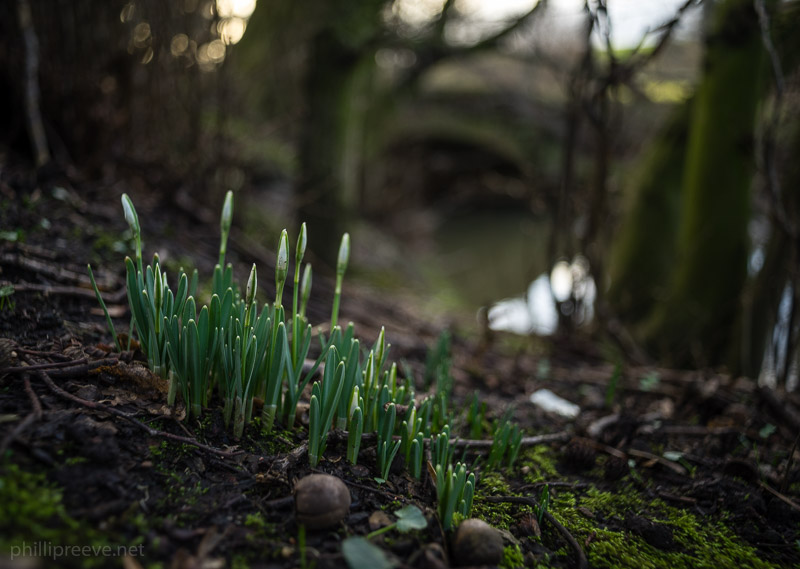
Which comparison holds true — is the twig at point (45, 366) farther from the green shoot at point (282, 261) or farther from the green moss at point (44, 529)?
the green shoot at point (282, 261)

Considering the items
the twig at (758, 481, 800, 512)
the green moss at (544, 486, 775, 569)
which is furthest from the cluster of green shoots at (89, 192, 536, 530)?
the twig at (758, 481, 800, 512)

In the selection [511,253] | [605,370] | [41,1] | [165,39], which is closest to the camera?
[41,1]

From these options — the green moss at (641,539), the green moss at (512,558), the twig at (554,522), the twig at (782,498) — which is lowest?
the green moss at (641,539)

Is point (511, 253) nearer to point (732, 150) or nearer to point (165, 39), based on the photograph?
point (732, 150)

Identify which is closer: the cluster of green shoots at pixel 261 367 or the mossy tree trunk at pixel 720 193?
the cluster of green shoots at pixel 261 367

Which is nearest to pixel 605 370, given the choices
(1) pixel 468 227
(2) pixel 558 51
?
(2) pixel 558 51

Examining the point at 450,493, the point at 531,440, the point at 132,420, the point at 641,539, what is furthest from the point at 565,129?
the point at 132,420

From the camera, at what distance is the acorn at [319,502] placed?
117cm

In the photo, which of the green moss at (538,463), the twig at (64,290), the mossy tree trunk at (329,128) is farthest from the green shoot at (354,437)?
the mossy tree trunk at (329,128)

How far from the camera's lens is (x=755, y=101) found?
3.65 meters

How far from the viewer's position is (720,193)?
379 cm

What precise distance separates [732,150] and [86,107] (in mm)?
4253

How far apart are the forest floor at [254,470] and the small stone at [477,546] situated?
4cm

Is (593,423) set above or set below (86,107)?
below
